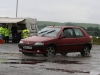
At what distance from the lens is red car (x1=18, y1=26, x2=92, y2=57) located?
51.7 feet

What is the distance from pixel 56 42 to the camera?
16.2 meters

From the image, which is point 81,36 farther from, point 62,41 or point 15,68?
point 15,68

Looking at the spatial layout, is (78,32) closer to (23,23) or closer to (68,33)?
(68,33)

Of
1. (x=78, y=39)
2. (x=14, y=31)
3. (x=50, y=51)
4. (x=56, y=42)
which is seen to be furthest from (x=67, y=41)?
(x=14, y=31)

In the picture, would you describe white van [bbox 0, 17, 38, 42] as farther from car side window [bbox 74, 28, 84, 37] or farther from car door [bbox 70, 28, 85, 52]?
car door [bbox 70, 28, 85, 52]

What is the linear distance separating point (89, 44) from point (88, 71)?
23.0 ft

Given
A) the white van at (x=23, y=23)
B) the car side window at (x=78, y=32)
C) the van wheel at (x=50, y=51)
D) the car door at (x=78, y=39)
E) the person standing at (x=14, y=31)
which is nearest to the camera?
the van wheel at (x=50, y=51)

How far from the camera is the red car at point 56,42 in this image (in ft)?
51.7

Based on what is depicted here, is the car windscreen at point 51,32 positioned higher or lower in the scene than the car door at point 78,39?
higher

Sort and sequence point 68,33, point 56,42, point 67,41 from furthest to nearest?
point 68,33 < point 67,41 < point 56,42

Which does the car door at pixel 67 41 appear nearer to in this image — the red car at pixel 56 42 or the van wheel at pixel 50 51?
Result: the red car at pixel 56 42

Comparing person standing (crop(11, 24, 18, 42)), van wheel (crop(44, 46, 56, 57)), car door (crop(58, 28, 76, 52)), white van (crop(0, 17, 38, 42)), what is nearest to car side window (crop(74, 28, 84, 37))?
car door (crop(58, 28, 76, 52))

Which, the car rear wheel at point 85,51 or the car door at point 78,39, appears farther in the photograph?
the car rear wheel at point 85,51

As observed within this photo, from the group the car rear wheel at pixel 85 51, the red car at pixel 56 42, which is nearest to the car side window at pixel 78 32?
the red car at pixel 56 42
